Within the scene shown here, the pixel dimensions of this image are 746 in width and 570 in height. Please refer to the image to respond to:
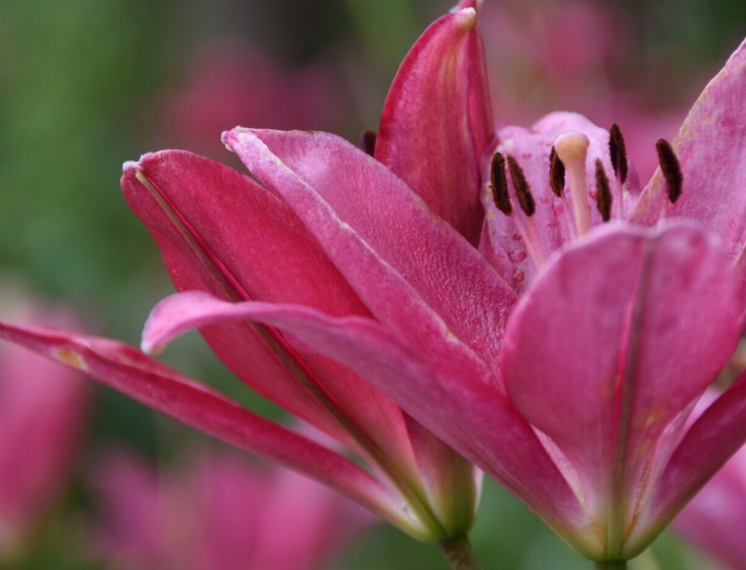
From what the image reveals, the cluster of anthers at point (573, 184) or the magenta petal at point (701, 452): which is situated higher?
the cluster of anthers at point (573, 184)

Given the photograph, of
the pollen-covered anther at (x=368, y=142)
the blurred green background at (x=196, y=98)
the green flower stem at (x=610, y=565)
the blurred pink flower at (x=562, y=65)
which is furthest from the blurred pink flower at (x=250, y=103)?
the green flower stem at (x=610, y=565)

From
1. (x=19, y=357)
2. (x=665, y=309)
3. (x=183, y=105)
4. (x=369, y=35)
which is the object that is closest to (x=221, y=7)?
(x=183, y=105)

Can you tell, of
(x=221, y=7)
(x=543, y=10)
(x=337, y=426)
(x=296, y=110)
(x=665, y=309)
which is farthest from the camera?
(x=221, y=7)

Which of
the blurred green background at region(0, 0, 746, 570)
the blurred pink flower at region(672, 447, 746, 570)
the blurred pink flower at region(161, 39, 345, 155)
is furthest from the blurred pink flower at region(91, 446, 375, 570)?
the blurred pink flower at region(161, 39, 345, 155)

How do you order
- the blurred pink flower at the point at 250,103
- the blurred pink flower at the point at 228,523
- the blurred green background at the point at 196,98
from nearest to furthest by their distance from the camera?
the blurred pink flower at the point at 228,523 → the blurred green background at the point at 196,98 → the blurred pink flower at the point at 250,103

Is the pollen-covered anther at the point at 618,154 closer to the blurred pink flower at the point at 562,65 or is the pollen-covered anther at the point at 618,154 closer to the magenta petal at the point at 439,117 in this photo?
the magenta petal at the point at 439,117

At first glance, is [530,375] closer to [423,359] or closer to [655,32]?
[423,359]

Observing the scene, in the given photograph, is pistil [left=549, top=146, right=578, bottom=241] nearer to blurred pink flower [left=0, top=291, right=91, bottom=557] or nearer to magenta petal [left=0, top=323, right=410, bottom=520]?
magenta petal [left=0, top=323, right=410, bottom=520]
